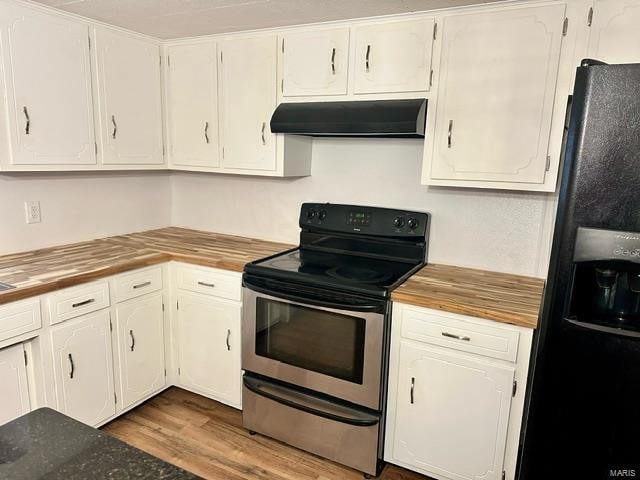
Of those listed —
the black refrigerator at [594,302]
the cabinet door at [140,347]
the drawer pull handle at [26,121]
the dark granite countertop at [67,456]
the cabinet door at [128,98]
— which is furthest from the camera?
the cabinet door at [128,98]

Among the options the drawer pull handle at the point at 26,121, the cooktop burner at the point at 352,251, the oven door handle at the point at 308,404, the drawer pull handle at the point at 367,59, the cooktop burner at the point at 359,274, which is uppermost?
the drawer pull handle at the point at 367,59

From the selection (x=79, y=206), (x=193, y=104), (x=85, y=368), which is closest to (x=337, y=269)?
(x=85, y=368)

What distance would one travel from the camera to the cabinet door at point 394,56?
209 cm

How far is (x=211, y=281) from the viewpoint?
245 cm

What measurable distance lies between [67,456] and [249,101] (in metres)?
2.12

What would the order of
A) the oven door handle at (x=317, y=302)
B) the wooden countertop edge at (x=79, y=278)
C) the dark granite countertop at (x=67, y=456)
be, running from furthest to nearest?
the oven door handle at (x=317, y=302), the wooden countertop edge at (x=79, y=278), the dark granite countertop at (x=67, y=456)

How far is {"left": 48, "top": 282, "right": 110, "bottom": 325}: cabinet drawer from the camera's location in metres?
2.00

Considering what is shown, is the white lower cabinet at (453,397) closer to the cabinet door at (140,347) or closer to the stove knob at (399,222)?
the stove knob at (399,222)

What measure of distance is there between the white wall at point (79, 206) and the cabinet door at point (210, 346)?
791 mm

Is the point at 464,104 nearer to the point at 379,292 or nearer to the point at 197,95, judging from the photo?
the point at 379,292

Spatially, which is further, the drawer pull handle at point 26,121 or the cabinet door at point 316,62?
the cabinet door at point 316,62

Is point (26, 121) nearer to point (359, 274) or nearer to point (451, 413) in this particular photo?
point (359, 274)

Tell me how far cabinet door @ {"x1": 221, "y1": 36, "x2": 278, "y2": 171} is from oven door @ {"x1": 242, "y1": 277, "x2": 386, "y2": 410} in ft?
2.59

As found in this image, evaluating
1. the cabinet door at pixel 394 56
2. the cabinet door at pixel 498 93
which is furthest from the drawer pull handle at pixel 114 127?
the cabinet door at pixel 498 93
